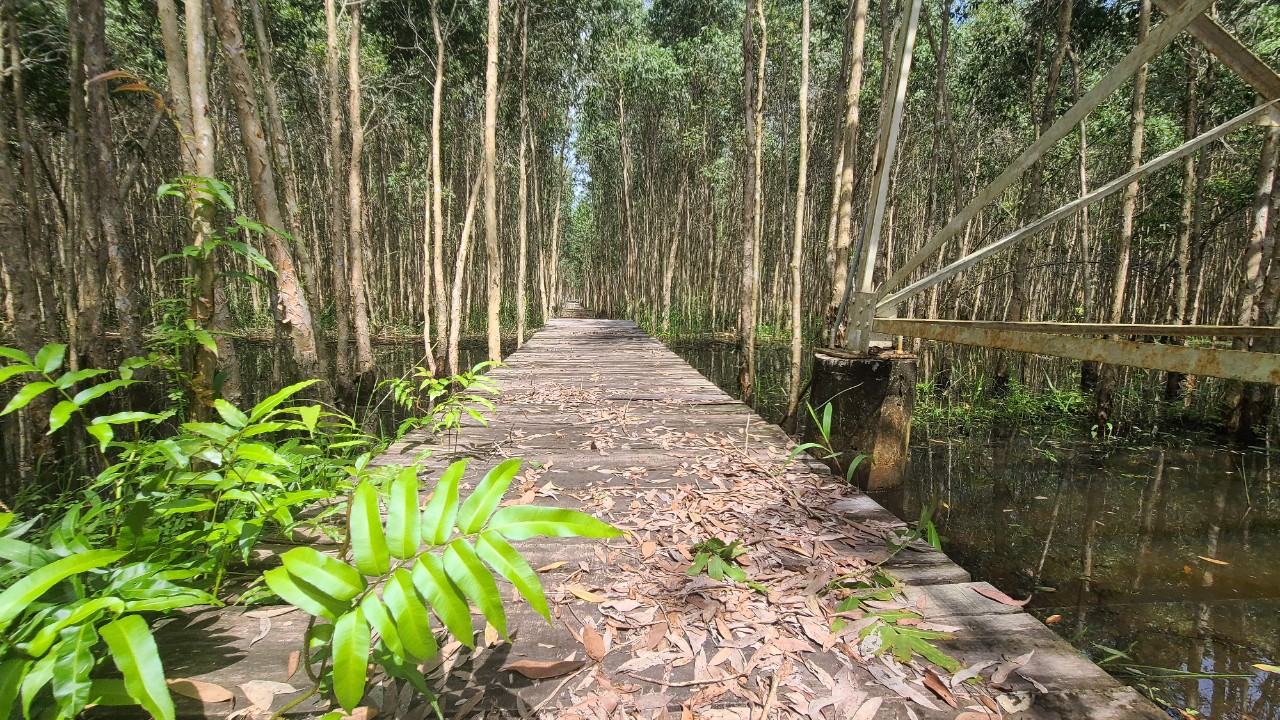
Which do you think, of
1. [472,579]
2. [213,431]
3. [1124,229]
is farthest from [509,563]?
[1124,229]

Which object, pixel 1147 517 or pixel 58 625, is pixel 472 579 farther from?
pixel 1147 517

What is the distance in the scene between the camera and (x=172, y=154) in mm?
13117

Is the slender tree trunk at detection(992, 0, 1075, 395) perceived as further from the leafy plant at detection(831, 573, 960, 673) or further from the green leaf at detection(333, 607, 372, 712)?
the green leaf at detection(333, 607, 372, 712)

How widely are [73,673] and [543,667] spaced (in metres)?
0.81

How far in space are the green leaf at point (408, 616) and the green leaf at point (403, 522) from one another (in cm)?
6

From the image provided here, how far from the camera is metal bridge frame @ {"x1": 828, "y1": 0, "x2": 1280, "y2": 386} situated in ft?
4.86

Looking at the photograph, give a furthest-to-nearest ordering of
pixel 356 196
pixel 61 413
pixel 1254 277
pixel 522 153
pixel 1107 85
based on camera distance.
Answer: pixel 522 153
pixel 356 196
pixel 1254 277
pixel 1107 85
pixel 61 413

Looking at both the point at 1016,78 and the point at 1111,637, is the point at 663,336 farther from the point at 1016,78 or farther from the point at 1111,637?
the point at 1111,637

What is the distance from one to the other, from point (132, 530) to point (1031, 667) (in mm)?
2181

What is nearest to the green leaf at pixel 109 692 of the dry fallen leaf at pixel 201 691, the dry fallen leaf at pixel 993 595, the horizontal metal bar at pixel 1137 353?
the dry fallen leaf at pixel 201 691

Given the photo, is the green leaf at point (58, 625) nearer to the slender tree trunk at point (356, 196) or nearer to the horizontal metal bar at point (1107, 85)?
the horizontal metal bar at point (1107, 85)

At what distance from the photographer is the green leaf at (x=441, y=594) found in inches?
28.2

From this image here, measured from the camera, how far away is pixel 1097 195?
224 cm

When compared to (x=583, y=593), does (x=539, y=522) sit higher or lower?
higher
